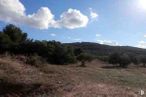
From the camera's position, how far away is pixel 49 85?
1617 centimetres

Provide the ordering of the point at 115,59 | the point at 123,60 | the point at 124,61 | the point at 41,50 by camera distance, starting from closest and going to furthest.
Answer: the point at 41,50 → the point at 124,61 → the point at 123,60 → the point at 115,59

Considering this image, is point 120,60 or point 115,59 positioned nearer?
point 120,60

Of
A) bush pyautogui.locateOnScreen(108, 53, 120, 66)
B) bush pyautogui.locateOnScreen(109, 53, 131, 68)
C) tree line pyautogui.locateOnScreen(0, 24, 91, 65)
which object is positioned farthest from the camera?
bush pyautogui.locateOnScreen(108, 53, 120, 66)

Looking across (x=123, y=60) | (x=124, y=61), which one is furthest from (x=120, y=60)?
(x=124, y=61)

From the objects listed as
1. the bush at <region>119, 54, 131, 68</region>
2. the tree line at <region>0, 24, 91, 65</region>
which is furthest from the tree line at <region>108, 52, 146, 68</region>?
the tree line at <region>0, 24, 91, 65</region>

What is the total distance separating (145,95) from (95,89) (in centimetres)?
281

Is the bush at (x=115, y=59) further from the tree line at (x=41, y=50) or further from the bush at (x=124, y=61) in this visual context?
the tree line at (x=41, y=50)

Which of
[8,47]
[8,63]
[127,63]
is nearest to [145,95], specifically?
[8,63]

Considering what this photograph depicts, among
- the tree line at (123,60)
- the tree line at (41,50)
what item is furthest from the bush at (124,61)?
the tree line at (41,50)

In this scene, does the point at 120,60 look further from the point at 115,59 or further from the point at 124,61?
the point at 115,59

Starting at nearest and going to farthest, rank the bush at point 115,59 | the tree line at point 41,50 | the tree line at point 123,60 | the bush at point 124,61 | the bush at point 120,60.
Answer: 1. the tree line at point 41,50
2. the bush at point 124,61
3. the bush at point 120,60
4. the tree line at point 123,60
5. the bush at point 115,59

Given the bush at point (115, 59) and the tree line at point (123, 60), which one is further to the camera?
the bush at point (115, 59)

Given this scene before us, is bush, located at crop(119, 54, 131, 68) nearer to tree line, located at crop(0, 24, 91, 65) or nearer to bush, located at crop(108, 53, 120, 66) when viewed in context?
bush, located at crop(108, 53, 120, 66)

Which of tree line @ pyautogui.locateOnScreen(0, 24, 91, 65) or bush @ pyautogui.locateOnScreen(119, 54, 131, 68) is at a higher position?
tree line @ pyautogui.locateOnScreen(0, 24, 91, 65)
